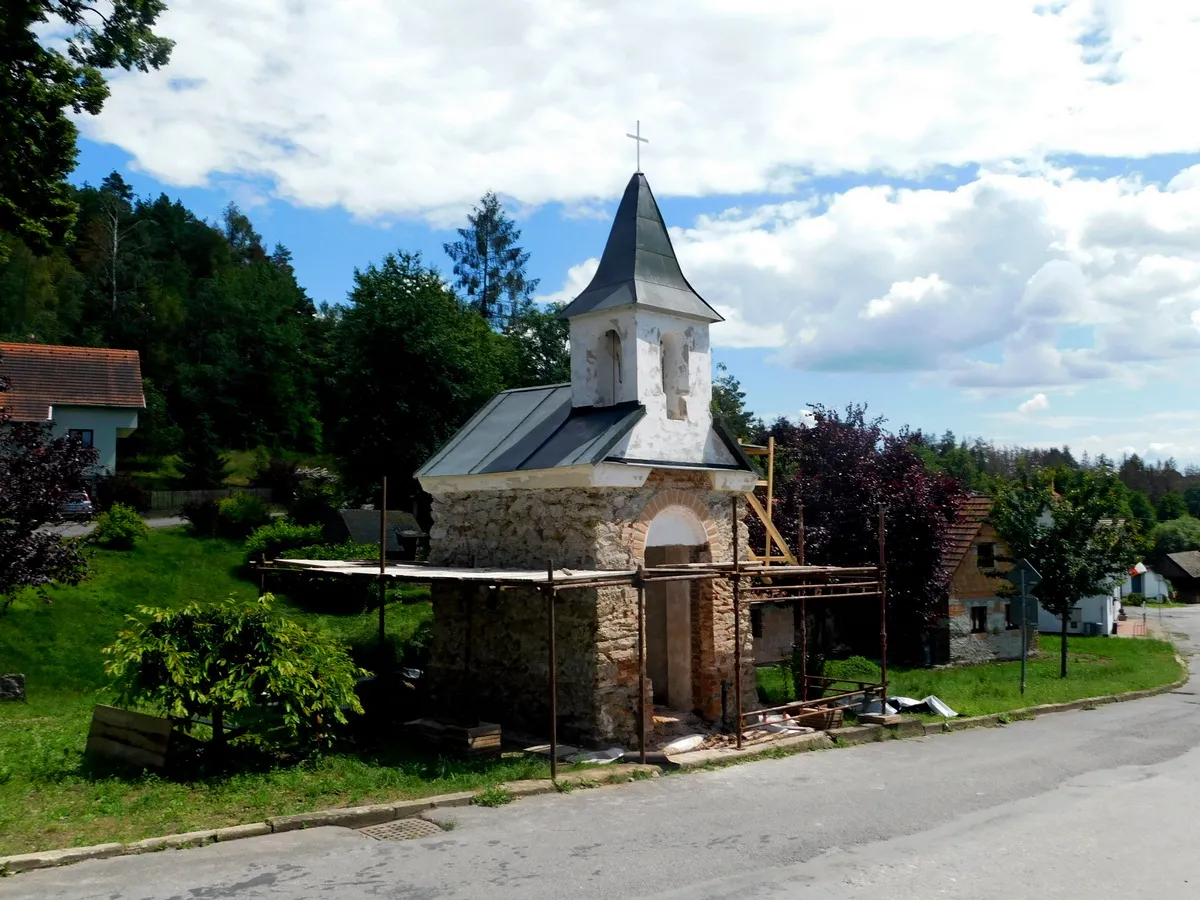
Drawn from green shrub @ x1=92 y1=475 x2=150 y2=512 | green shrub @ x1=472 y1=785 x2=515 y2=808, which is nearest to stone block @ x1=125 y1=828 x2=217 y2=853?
green shrub @ x1=472 y1=785 x2=515 y2=808

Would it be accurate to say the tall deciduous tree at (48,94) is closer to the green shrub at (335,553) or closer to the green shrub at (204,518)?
the green shrub at (335,553)

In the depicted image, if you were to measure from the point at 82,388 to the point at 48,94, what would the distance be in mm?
24173

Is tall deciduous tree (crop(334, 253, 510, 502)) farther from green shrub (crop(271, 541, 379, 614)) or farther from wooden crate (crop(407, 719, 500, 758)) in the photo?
wooden crate (crop(407, 719, 500, 758))

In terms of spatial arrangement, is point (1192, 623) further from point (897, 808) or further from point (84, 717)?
point (84, 717)

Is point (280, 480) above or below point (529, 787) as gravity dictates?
above

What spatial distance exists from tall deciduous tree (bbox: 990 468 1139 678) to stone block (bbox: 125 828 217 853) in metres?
20.4

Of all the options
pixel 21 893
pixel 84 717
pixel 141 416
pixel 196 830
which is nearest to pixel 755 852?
pixel 196 830

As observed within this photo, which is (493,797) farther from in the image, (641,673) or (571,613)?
(571,613)

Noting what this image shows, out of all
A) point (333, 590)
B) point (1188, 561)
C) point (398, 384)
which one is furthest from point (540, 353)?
point (1188, 561)

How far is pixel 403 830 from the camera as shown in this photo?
8.49 m

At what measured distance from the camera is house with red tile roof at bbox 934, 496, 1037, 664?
83.1 ft

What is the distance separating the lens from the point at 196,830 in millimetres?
7996

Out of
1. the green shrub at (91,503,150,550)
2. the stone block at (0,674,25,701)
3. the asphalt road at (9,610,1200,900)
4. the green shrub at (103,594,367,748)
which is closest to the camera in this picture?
the asphalt road at (9,610,1200,900)

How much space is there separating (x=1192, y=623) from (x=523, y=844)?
4840cm
